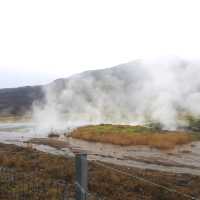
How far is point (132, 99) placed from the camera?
10000 cm

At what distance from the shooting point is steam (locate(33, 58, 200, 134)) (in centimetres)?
6116

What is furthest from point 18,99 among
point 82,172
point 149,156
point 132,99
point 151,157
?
point 82,172

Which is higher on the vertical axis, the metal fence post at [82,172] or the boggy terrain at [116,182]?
the metal fence post at [82,172]

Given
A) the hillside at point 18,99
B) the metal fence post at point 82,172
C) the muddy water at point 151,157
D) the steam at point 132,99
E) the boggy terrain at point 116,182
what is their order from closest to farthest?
the metal fence post at point 82,172, the boggy terrain at point 116,182, the muddy water at point 151,157, the steam at point 132,99, the hillside at point 18,99

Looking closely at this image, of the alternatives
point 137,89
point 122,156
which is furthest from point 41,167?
point 137,89

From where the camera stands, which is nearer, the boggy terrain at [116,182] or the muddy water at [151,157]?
the boggy terrain at [116,182]

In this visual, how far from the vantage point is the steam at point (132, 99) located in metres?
61.2

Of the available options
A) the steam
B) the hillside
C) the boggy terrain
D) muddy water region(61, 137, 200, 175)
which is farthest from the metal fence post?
the hillside

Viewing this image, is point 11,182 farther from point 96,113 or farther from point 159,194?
point 96,113

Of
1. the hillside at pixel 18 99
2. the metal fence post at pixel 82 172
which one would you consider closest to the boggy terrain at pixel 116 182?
the metal fence post at pixel 82 172

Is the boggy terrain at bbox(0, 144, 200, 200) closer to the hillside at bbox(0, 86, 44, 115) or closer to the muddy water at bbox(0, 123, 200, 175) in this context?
the muddy water at bbox(0, 123, 200, 175)

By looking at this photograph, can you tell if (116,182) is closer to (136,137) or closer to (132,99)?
(136,137)

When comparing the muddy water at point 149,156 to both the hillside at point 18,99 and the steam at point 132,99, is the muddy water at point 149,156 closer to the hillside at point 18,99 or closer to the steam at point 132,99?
the steam at point 132,99

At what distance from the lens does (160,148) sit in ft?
102
